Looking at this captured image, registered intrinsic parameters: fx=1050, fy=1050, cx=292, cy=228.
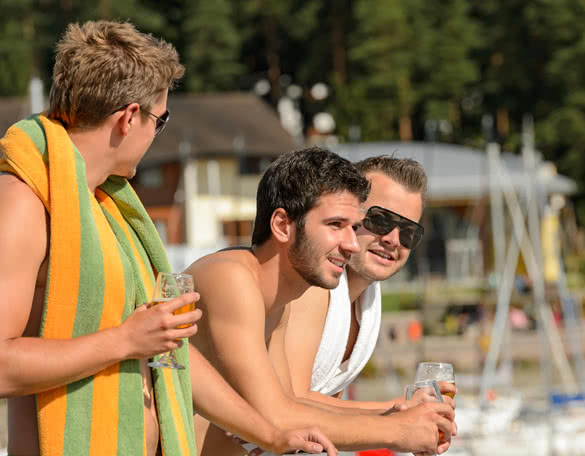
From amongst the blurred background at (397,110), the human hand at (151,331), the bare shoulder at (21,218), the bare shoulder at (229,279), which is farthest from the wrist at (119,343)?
the blurred background at (397,110)

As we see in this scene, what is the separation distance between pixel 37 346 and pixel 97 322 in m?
0.19

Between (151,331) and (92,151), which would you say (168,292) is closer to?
(151,331)

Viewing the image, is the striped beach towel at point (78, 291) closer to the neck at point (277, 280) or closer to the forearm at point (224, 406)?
the forearm at point (224, 406)

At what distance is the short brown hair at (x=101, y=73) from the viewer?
2744mm

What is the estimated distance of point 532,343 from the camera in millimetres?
29047

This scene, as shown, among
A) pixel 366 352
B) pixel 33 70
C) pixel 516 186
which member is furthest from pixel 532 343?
pixel 33 70

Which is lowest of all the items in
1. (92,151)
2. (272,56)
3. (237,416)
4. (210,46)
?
(237,416)

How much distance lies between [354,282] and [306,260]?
2.28ft

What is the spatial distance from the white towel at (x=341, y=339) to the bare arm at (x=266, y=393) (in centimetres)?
46

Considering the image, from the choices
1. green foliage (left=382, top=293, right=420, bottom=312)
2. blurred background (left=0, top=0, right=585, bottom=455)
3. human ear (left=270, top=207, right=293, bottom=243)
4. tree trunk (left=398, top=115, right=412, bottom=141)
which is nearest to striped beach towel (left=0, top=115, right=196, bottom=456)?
human ear (left=270, top=207, right=293, bottom=243)

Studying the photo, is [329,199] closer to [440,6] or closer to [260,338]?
[260,338]

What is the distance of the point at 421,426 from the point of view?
3.18 m

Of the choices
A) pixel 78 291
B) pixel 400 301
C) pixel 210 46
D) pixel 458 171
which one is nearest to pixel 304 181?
pixel 78 291

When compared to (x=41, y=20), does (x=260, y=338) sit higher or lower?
lower
